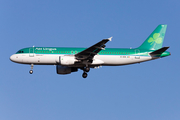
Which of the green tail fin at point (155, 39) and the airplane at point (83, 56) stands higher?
the green tail fin at point (155, 39)

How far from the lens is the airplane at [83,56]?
4876 centimetres

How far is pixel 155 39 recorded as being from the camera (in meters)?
55.2

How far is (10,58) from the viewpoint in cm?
5106

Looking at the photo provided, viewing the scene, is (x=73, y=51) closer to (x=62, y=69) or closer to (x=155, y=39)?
(x=62, y=69)

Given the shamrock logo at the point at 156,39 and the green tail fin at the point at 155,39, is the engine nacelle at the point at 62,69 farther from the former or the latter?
the shamrock logo at the point at 156,39

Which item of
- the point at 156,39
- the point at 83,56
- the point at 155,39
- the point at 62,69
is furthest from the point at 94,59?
the point at 156,39

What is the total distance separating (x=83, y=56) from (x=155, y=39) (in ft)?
43.2

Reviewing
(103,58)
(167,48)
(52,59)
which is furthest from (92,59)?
(167,48)

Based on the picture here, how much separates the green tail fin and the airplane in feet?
3.43

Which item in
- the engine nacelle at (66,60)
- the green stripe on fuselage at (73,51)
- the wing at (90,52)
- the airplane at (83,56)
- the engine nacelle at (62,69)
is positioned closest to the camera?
the wing at (90,52)

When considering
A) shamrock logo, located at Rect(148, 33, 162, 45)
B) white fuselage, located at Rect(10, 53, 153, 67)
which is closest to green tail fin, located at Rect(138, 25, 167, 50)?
shamrock logo, located at Rect(148, 33, 162, 45)

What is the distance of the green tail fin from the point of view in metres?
54.4

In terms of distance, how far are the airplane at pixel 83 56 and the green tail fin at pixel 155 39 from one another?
105cm

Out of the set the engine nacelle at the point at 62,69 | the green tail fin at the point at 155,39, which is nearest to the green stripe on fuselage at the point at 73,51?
the green tail fin at the point at 155,39
